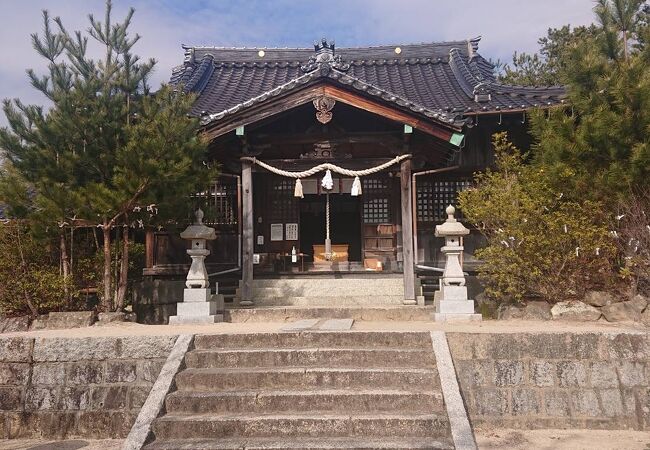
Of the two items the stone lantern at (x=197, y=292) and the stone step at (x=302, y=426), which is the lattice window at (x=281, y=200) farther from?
the stone step at (x=302, y=426)

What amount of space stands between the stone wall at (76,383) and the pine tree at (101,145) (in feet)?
7.52

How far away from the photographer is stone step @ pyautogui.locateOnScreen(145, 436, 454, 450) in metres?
5.01

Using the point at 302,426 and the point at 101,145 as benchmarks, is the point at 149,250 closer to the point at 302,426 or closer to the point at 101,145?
the point at 101,145

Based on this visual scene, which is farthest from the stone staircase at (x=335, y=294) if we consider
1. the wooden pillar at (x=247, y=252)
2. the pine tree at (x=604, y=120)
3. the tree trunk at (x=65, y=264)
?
the pine tree at (x=604, y=120)

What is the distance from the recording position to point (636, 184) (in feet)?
26.3

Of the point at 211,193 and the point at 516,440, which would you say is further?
the point at 211,193

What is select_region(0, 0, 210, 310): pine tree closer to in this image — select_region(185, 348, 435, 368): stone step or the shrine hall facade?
the shrine hall facade

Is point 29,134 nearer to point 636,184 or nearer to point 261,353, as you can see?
point 261,353

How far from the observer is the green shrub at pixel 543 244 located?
8359 mm

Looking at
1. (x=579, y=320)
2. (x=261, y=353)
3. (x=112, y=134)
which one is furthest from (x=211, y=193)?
(x=579, y=320)

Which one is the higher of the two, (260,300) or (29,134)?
(29,134)

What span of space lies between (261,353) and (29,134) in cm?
547

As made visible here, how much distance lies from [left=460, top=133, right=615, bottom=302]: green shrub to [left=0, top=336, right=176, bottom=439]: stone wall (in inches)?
Result: 219

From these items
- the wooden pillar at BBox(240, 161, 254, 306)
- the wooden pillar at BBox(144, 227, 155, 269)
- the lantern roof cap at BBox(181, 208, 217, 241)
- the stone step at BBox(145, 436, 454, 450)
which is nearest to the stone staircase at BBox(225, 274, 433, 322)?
the wooden pillar at BBox(240, 161, 254, 306)
